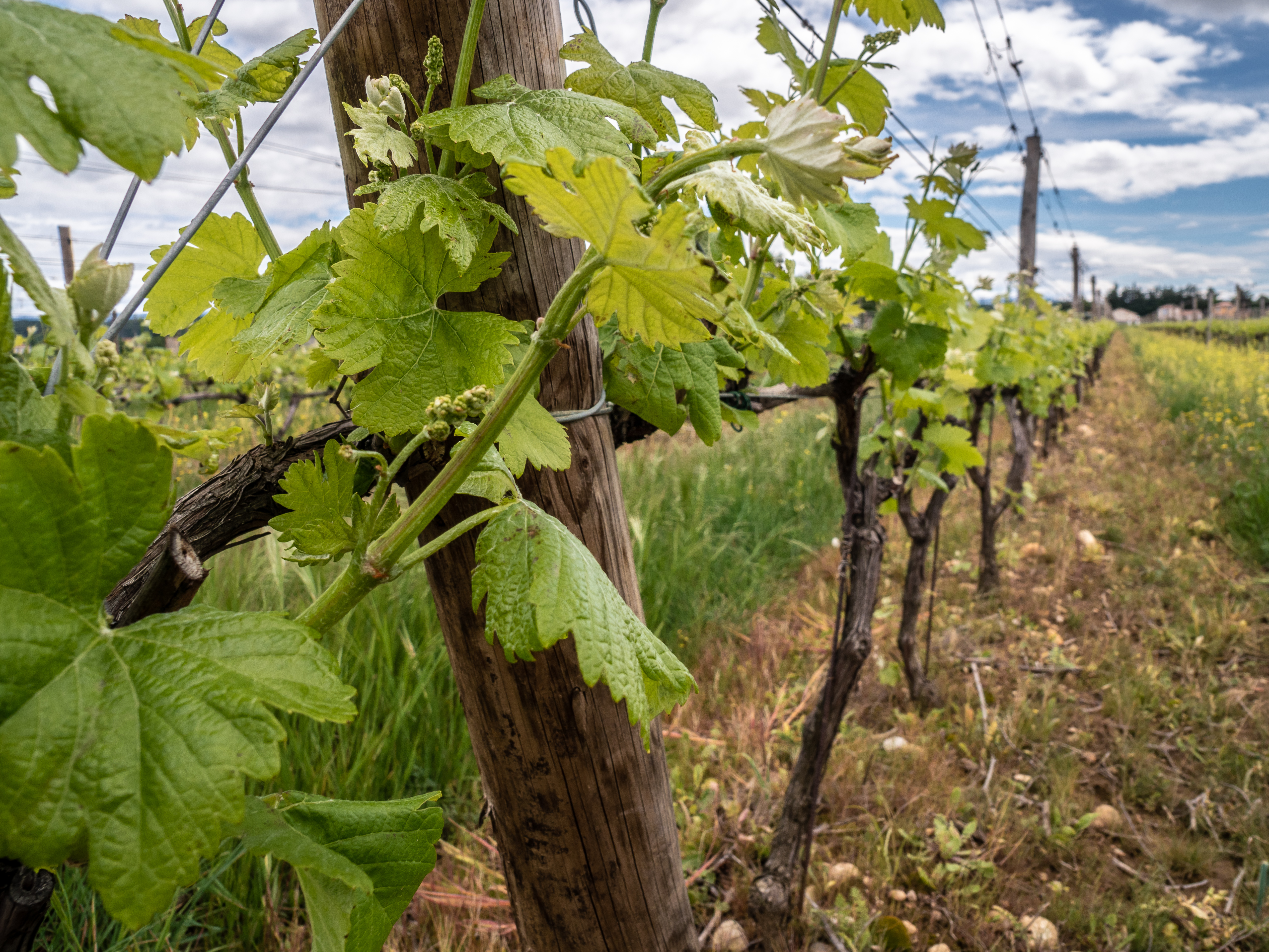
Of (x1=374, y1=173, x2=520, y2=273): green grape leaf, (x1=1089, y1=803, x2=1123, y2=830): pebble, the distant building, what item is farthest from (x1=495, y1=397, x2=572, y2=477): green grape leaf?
the distant building

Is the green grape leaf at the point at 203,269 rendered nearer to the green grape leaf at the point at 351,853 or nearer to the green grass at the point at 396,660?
the green grass at the point at 396,660

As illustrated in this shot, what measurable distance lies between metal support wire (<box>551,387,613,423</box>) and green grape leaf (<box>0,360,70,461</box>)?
0.56 m

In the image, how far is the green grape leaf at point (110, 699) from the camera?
17.1 inches

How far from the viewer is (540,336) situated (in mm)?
650

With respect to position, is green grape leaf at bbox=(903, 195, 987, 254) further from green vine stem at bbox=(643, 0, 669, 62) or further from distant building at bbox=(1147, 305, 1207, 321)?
distant building at bbox=(1147, 305, 1207, 321)

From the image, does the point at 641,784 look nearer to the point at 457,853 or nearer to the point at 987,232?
the point at 457,853

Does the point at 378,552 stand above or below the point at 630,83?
below

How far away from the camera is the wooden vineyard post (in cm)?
94

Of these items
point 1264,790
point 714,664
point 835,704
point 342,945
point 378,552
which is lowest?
point 1264,790

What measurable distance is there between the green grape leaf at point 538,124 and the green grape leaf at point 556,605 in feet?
1.16

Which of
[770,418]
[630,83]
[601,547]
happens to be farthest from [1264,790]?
[770,418]

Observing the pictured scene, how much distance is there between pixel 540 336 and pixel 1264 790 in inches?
169

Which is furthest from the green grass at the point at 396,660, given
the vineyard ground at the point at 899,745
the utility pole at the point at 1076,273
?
the utility pole at the point at 1076,273

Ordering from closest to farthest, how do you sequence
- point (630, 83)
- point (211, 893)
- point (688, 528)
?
1. point (630, 83)
2. point (211, 893)
3. point (688, 528)
